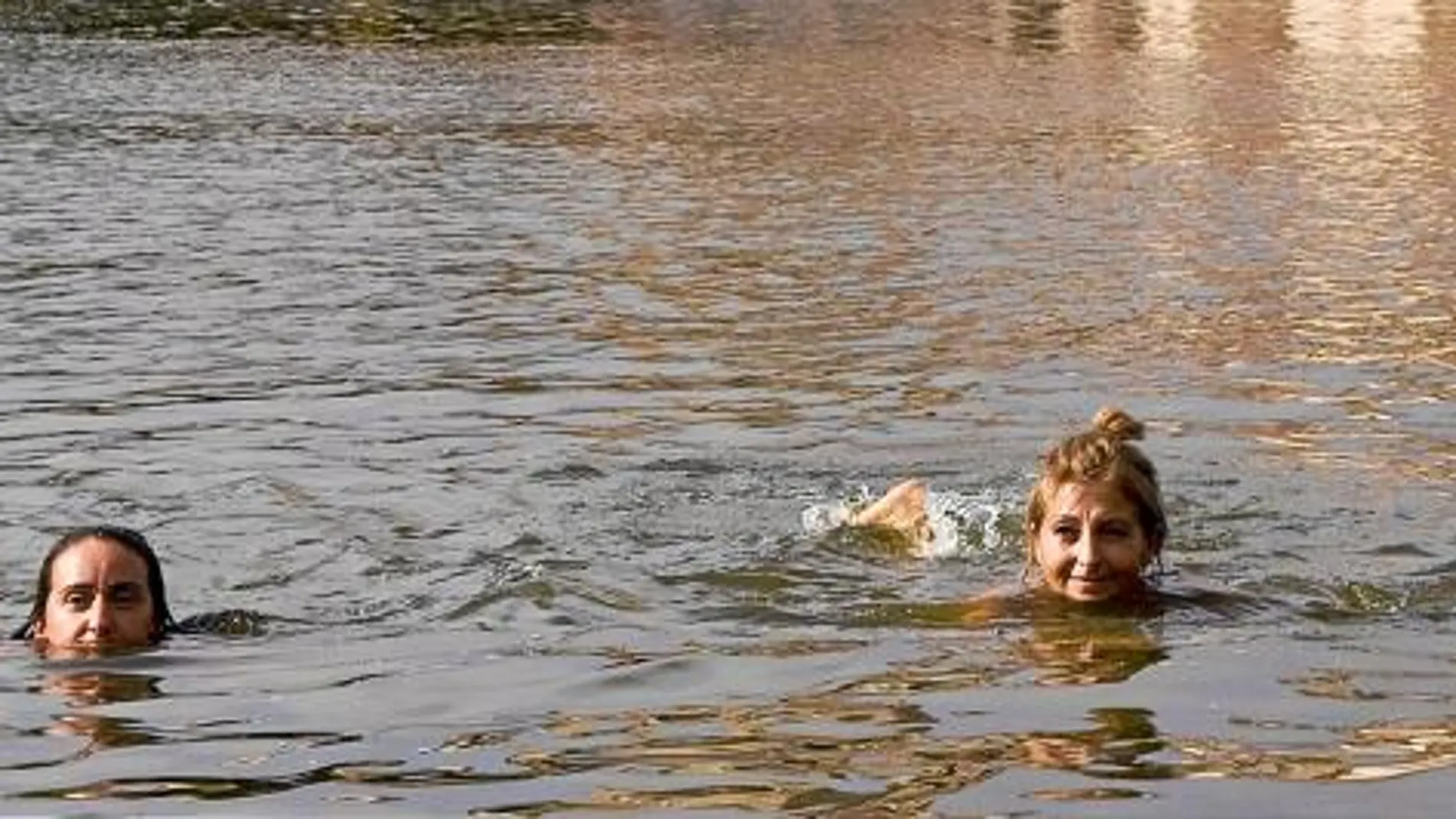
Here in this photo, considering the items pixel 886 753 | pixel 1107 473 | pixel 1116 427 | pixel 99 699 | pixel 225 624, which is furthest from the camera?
pixel 1116 427

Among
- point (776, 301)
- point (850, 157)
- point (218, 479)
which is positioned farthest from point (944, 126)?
point (218, 479)

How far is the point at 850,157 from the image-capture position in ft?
98.6

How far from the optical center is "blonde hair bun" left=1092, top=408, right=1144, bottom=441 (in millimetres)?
10914

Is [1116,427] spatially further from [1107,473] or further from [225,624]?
[225,624]

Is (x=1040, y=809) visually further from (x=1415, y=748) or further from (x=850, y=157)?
(x=850, y=157)

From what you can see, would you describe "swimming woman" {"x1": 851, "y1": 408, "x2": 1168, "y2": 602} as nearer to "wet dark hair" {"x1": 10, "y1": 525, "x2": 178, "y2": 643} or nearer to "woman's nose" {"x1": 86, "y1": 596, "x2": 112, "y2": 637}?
"wet dark hair" {"x1": 10, "y1": 525, "x2": 178, "y2": 643}

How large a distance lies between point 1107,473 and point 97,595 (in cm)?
317

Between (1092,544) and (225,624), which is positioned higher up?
(1092,544)

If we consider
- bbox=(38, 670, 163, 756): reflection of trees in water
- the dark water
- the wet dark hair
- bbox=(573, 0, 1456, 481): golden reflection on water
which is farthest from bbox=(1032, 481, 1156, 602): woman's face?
bbox=(573, 0, 1456, 481): golden reflection on water

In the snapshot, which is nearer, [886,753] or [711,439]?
[886,753]

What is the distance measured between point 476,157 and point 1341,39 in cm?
2456

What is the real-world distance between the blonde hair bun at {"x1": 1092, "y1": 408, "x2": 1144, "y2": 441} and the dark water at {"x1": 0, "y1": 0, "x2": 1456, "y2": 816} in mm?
613

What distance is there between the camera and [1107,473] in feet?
35.0

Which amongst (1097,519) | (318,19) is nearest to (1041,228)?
(1097,519)
